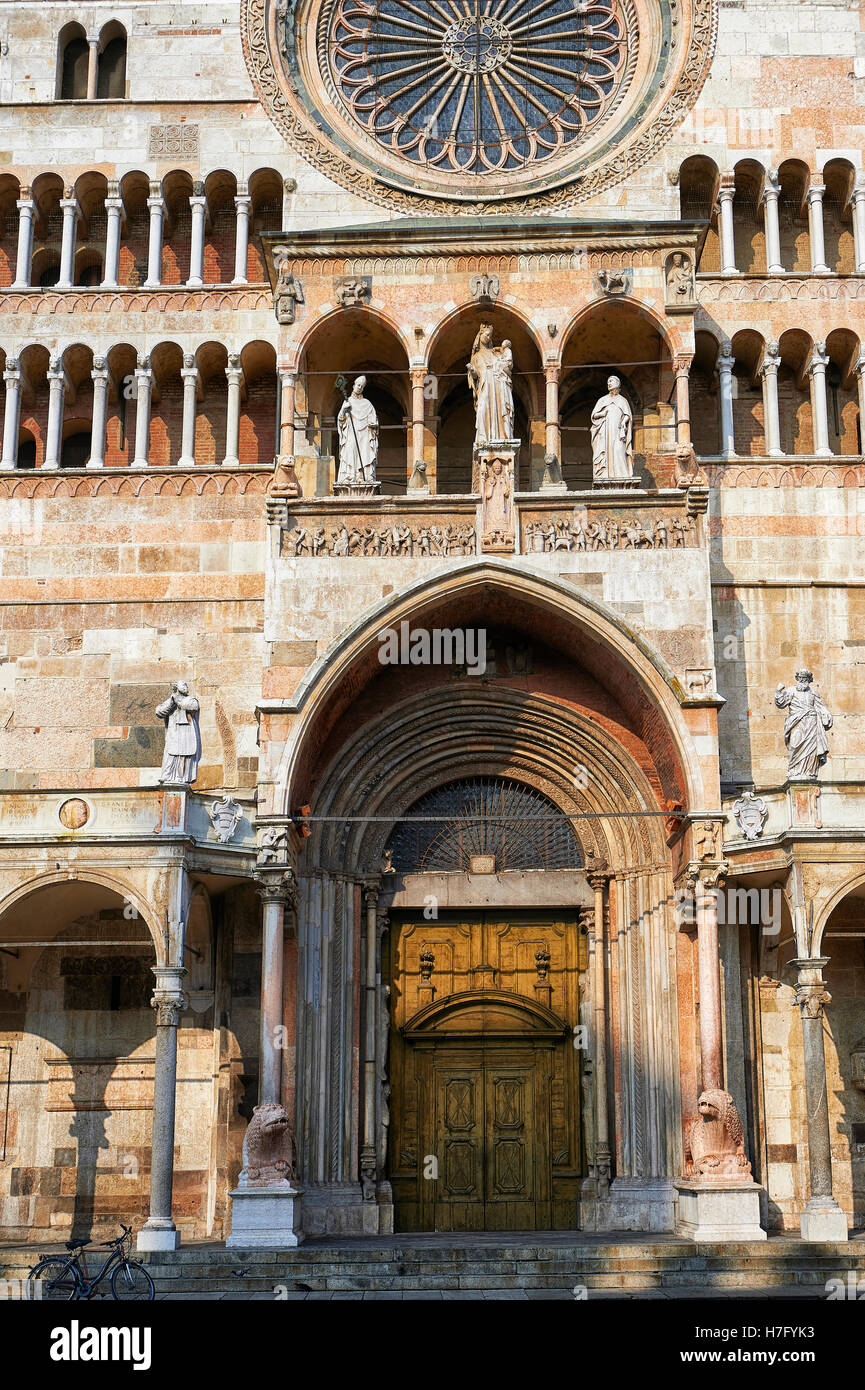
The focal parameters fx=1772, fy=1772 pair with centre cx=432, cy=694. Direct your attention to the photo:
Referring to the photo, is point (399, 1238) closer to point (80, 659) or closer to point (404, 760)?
point (404, 760)

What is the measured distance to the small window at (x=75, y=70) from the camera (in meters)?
26.3

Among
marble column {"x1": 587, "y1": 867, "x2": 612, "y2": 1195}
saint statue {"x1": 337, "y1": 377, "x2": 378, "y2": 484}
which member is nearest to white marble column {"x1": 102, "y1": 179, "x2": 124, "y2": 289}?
saint statue {"x1": 337, "y1": 377, "x2": 378, "y2": 484}

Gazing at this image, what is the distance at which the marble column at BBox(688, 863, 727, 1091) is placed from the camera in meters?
20.6

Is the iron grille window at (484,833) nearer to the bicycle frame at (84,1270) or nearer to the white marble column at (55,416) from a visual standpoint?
the white marble column at (55,416)

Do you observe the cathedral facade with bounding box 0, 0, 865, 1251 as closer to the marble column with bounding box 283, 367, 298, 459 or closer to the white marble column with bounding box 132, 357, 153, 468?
the white marble column with bounding box 132, 357, 153, 468

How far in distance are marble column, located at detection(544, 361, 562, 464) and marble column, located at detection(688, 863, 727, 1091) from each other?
5.76 m

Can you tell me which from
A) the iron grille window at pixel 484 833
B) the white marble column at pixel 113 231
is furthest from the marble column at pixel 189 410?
the iron grille window at pixel 484 833

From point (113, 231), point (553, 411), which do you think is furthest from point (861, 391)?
point (113, 231)

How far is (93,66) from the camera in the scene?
25719mm

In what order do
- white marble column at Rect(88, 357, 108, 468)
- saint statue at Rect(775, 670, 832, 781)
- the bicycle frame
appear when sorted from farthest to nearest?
1. white marble column at Rect(88, 357, 108, 468)
2. saint statue at Rect(775, 670, 832, 781)
3. the bicycle frame

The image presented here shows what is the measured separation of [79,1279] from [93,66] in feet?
56.9

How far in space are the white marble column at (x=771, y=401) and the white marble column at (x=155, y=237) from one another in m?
8.54

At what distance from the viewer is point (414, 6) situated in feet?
86.2
